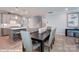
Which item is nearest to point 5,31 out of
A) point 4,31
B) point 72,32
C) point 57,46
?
point 4,31

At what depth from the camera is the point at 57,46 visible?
4.86 ft

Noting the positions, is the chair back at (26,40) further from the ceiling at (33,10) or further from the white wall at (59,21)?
the white wall at (59,21)

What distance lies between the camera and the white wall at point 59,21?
1415 millimetres

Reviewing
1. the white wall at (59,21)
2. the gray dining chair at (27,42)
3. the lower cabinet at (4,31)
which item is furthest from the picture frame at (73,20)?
the lower cabinet at (4,31)

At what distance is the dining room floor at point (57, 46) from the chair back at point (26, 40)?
69 millimetres

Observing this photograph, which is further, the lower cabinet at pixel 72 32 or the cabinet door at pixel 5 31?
the lower cabinet at pixel 72 32

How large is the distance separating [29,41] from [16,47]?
0.22 m

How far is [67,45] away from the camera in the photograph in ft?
4.58

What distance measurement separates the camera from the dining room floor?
1310 millimetres

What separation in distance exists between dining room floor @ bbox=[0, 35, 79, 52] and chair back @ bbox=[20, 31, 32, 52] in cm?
7

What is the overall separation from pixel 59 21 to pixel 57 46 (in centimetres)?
42

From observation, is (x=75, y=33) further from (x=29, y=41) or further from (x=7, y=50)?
(x=7, y=50)
